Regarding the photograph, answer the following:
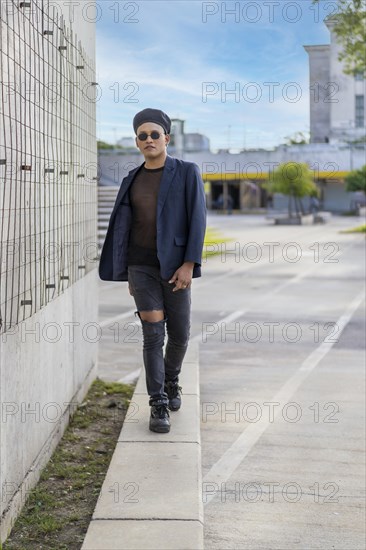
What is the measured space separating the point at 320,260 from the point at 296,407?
16704mm

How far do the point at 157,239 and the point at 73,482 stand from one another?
1532 mm

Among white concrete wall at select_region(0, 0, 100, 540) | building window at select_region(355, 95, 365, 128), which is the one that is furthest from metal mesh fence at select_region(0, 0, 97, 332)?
building window at select_region(355, 95, 365, 128)

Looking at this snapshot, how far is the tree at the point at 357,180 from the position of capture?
49812mm

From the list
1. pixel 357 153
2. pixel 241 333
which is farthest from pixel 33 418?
pixel 357 153

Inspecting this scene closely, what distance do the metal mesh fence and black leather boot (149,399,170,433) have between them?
954 millimetres

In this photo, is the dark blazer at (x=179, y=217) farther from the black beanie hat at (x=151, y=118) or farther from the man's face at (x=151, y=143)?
the black beanie hat at (x=151, y=118)

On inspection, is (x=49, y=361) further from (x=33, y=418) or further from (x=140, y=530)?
(x=140, y=530)

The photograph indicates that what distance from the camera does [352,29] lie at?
75.6 ft

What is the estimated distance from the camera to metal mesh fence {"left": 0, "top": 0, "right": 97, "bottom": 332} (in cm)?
437

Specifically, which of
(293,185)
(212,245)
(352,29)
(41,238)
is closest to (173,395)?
(41,238)

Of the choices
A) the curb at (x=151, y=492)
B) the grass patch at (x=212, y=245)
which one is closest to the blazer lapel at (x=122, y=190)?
the curb at (x=151, y=492)

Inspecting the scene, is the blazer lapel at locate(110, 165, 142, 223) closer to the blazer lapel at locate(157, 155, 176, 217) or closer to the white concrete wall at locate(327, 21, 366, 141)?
the blazer lapel at locate(157, 155, 176, 217)

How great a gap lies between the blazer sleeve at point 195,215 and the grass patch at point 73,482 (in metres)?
1.43

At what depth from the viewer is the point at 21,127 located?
4672mm
